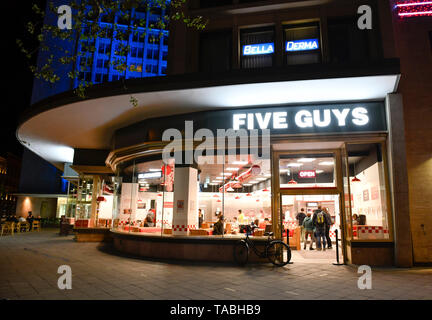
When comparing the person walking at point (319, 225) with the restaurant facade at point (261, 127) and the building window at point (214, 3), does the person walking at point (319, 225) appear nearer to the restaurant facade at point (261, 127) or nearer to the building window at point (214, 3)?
the restaurant facade at point (261, 127)

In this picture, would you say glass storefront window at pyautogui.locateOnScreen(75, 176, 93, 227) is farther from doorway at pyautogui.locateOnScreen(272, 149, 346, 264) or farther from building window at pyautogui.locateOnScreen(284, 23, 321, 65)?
building window at pyautogui.locateOnScreen(284, 23, 321, 65)

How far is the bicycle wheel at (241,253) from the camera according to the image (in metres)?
8.85

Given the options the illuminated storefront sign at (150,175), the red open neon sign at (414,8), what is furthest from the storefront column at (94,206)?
the red open neon sign at (414,8)

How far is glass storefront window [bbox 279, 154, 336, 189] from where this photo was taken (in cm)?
982

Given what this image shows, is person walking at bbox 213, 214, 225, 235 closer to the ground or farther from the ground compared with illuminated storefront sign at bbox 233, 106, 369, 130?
closer to the ground

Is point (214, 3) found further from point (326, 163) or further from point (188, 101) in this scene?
point (326, 163)

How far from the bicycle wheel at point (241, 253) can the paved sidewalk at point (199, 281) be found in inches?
10.6

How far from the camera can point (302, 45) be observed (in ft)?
35.7

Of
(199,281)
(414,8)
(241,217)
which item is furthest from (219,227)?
(414,8)

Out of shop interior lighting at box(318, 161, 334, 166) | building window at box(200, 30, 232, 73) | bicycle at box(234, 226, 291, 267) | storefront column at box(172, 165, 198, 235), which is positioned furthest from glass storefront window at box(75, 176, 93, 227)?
shop interior lighting at box(318, 161, 334, 166)

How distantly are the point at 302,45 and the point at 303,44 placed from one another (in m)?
0.05

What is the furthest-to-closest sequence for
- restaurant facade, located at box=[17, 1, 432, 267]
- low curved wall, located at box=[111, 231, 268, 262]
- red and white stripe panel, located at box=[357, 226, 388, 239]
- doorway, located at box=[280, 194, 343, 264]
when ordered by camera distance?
doorway, located at box=[280, 194, 343, 264] < low curved wall, located at box=[111, 231, 268, 262] < red and white stripe panel, located at box=[357, 226, 388, 239] < restaurant facade, located at box=[17, 1, 432, 267]

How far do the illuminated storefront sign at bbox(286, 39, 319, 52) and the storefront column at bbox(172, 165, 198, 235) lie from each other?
572 centimetres
